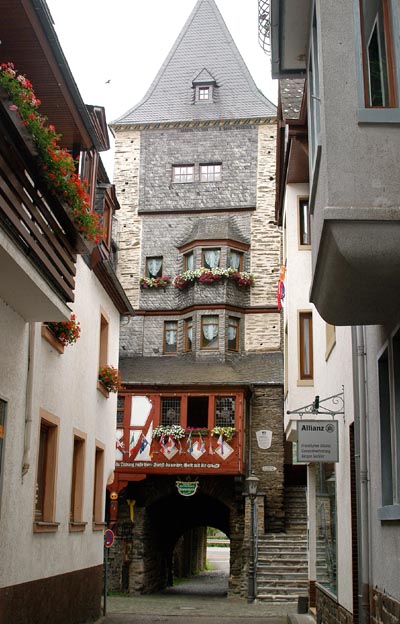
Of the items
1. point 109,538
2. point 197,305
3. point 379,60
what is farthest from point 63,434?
point 197,305

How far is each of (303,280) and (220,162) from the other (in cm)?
2009

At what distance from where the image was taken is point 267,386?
31.1 m

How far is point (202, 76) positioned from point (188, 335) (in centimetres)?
1155

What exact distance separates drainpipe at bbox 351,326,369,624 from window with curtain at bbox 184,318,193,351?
24718mm

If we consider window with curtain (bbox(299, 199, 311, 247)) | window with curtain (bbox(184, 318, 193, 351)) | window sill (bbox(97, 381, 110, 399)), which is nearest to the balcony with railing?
window with curtain (bbox(184, 318, 193, 351))

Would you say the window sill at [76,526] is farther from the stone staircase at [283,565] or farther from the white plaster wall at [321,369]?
the stone staircase at [283,565]

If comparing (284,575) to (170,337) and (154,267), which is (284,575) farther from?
(154,267)

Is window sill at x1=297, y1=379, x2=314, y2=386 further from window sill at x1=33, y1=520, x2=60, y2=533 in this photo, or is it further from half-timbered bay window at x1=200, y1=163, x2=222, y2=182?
half-timbered bay window at x1=200, y1=163, x2=222, y2=182

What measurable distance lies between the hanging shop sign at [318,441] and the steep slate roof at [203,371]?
19.0m

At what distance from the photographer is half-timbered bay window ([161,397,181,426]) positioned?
99.3 ft

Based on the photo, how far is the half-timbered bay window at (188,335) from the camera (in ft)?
110

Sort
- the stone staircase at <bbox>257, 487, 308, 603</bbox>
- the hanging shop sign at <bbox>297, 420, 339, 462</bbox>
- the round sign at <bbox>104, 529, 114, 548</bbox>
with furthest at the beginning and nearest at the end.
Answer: the stone staircase at <bbox>257, 487, 308, 603</bbox>
the round sign at <bbox>104, 529, 114, 548</bbox>
the hanging shop sign at <bbox>297, 420, 339, 462</bbox>

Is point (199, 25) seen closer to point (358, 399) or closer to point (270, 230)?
point (270, 230)

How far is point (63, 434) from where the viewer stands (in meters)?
13.8
